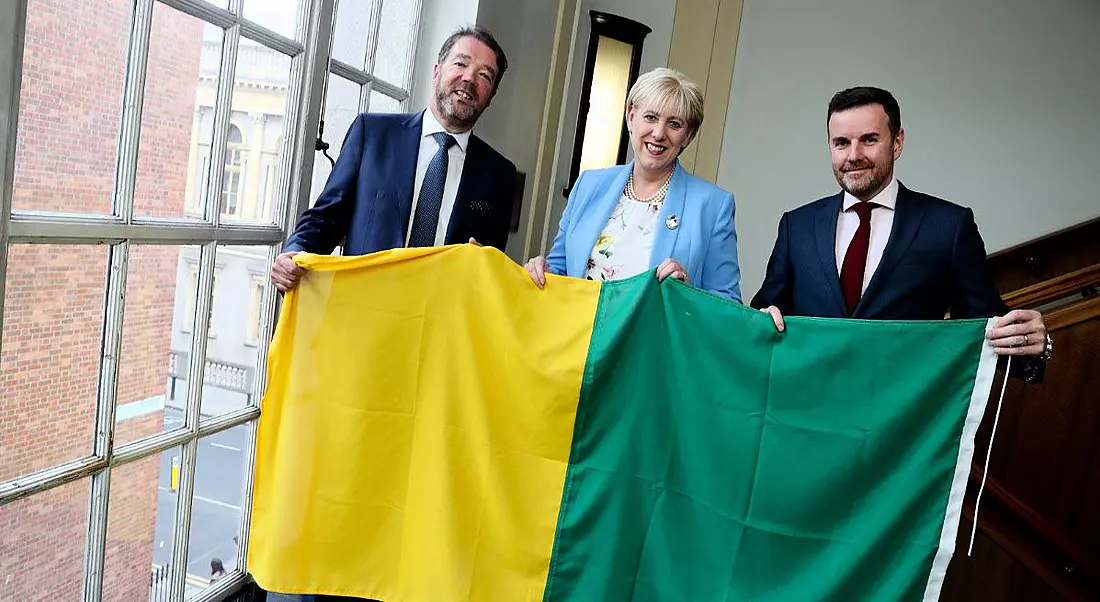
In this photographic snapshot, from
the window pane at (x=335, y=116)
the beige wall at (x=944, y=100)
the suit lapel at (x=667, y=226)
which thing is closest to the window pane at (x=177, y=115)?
the window pane at (x=335, y=116)

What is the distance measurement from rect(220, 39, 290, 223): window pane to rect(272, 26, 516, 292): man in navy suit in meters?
0.35

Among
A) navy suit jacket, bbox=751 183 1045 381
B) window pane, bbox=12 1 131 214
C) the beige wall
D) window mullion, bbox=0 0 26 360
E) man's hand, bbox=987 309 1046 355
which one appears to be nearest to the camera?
window mullion, bbox=0 0 26 360

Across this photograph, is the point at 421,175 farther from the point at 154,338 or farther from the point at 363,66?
the point at 363,66

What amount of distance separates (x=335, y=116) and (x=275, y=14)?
0.50 m

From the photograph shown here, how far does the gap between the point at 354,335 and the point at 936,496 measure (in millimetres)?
1355

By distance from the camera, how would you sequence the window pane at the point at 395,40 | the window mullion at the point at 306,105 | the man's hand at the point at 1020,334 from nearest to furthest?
the man's hand at the point at 1020,334 → the window mullion at the point at 306,105 → the window pane at the point at 395,40

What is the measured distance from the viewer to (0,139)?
148 cm

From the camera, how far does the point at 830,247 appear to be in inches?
86.7

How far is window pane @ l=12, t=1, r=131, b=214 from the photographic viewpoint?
5.38 ft

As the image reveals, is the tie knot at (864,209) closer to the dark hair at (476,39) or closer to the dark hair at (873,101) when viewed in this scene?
the dark hair at (873,101)

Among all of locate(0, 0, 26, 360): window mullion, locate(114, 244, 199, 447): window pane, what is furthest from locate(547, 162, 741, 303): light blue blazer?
locate(0, 0, 26, 360): window mullion

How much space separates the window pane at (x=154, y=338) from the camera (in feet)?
6.63

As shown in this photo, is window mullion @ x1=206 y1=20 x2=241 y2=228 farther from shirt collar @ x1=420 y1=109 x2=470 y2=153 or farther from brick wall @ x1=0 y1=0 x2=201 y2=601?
shirt collar @ x1=420 y1=109 x2=470 y2=153

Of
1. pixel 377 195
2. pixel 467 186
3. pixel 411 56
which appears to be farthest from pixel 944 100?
pixel 377 195
